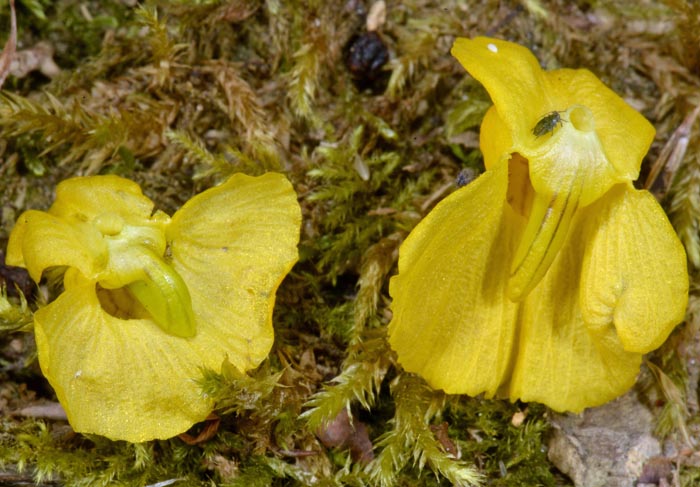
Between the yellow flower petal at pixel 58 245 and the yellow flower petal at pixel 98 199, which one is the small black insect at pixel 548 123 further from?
the yellow flower petal at pixel 58 245

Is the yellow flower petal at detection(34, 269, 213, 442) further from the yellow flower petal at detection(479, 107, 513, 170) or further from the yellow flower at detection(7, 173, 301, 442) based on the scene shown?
the yellow flower petal at detection(479, 107, 513, 170)

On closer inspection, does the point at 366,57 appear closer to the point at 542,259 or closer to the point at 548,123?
the point at 548,123

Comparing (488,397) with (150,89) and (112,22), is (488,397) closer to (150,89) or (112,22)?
(150,89)

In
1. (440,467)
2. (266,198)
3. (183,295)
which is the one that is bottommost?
(440,467)

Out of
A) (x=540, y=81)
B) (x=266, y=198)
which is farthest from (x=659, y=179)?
(x=266, y=198)

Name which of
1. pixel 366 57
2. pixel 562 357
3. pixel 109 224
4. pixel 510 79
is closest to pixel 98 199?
pixel 109 224
